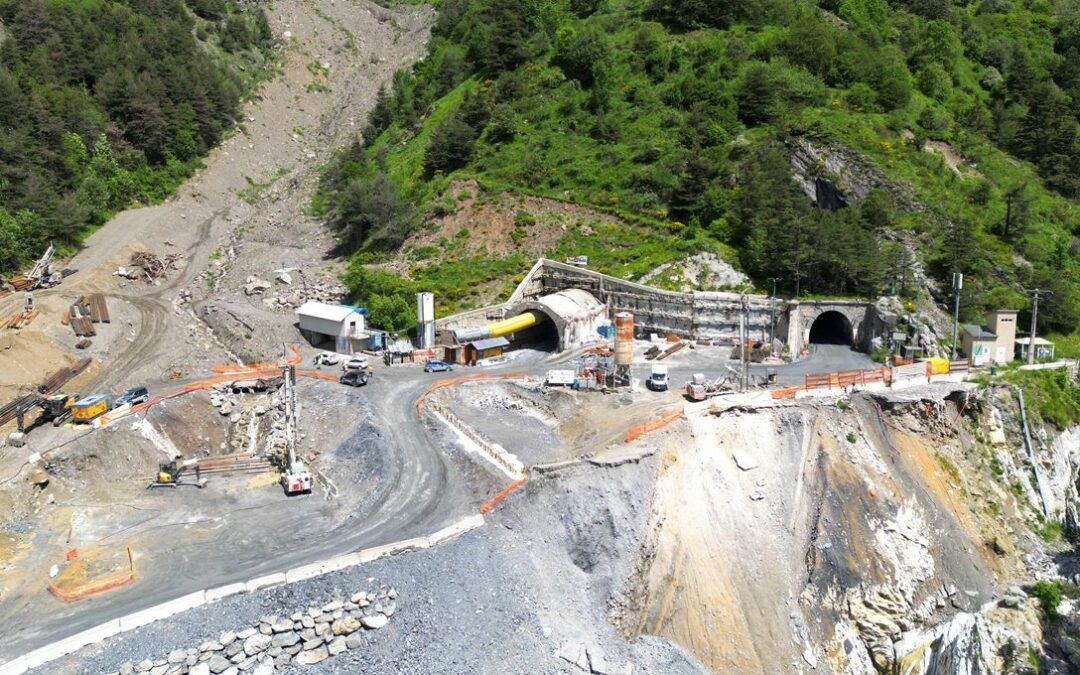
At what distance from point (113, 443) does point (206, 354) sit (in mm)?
13668

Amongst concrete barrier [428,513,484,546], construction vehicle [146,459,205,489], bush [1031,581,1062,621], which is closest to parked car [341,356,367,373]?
construction vehicle [146,459,205,489]

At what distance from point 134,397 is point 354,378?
12.4 meters

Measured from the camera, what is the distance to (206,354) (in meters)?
52.7

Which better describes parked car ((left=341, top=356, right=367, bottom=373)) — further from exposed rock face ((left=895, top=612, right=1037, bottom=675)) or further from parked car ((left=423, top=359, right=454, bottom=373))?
exposed rock face ((left=895, top=612, right=1037, bottom=675))

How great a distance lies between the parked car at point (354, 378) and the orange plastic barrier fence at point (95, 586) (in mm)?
18560

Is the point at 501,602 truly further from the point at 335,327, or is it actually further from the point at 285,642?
the point at 335,327

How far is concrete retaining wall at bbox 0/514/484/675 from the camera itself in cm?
2520

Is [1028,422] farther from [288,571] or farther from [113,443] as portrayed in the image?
[113,443]

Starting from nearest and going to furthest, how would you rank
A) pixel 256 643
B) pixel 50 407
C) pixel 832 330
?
pixel 256 643 < pixel 50 407 < pixel 832 330

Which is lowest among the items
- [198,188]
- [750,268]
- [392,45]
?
[750,268]

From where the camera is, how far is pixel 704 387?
45.9 meters

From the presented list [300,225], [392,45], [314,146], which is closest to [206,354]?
[300,225]

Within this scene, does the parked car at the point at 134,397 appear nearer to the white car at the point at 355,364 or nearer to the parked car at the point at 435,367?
the white car at the point at 355,364

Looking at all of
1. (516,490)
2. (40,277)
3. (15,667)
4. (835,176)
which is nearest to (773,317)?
(835,176)
